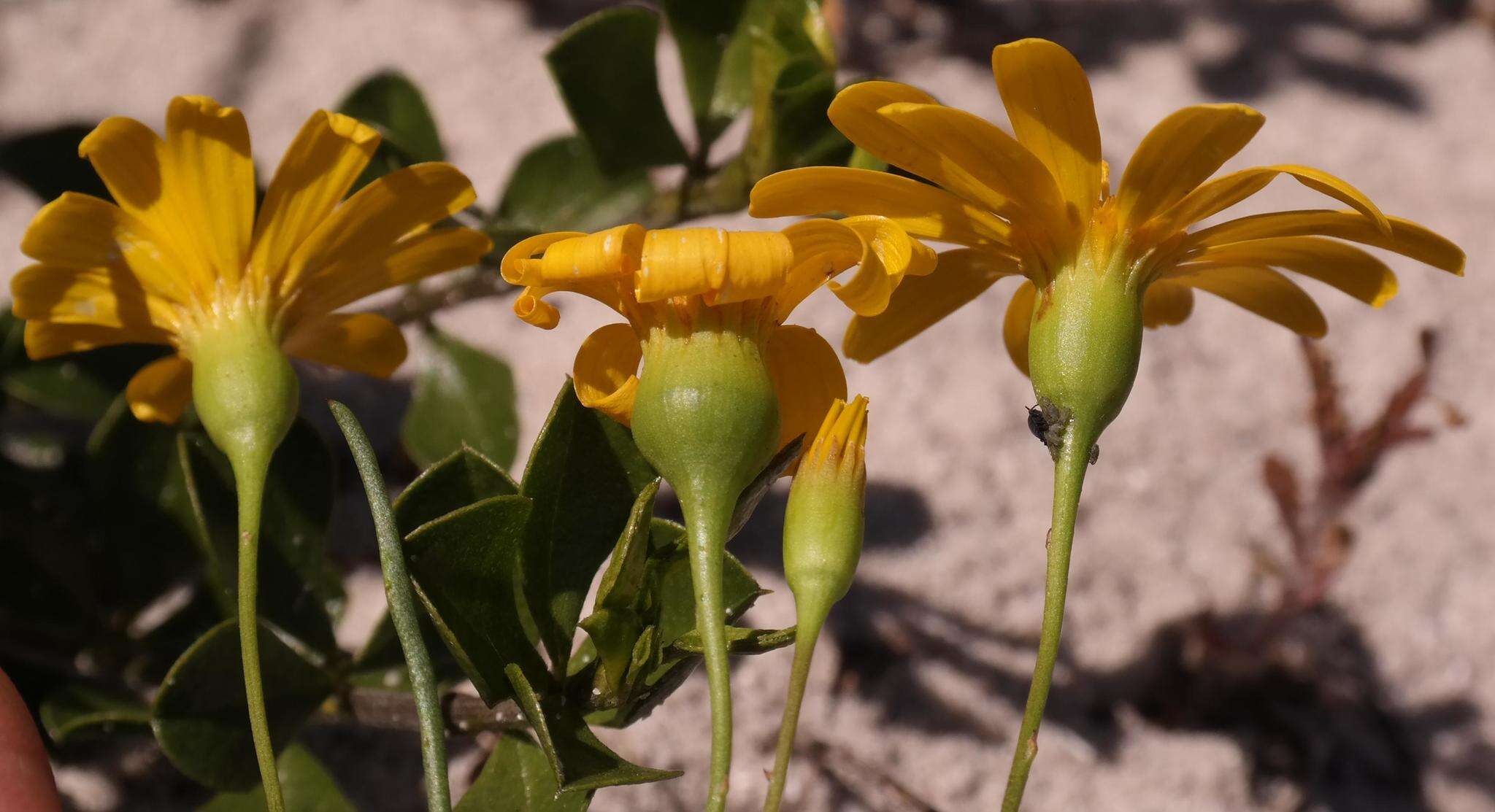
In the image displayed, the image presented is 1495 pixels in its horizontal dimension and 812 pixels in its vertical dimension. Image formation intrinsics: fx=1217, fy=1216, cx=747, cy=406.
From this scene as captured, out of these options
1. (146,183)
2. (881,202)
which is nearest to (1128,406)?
(881,202)

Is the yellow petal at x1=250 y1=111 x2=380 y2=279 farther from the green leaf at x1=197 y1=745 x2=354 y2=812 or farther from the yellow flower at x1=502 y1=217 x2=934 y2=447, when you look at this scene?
the green leaf at x1=197 y1=745 x2=354 y2=812

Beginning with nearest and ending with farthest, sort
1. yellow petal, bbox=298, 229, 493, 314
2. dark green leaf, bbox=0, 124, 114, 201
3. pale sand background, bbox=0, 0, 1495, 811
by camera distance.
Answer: yellow petal, bbox=298, 229, 493, 314, dark green leaf, bbox=0, 124, 114, 201, pale sand background, bbox=0, 0, 1495, 811

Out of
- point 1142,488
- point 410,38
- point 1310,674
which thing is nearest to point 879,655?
point 1142,488

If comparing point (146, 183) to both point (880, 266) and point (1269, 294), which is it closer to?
point (880, 266)

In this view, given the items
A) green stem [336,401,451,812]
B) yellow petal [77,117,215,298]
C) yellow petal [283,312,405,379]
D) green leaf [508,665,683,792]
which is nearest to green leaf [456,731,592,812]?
green leaf [508,665,683,792]

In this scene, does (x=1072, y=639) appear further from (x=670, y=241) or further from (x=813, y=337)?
(x=670, y=241)

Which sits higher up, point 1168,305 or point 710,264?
point 710,264
